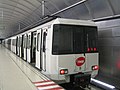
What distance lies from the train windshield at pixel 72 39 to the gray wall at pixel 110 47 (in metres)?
1.15

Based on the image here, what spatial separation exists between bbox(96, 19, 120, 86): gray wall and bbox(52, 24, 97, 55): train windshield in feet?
3.78

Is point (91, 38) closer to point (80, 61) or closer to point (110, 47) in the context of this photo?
point (80, 61)

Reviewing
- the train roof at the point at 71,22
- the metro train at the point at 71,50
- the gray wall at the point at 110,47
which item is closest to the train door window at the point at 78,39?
the metro train at the point at 71,50

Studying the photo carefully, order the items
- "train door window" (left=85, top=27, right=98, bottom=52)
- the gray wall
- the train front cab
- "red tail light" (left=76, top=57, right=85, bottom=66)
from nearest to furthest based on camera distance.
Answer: the train front cab, "red tail light" (left=76, top=57, right=85, bottom=66), "train door window" (left=85, top=27, right=98, bottom=52), the gray wall

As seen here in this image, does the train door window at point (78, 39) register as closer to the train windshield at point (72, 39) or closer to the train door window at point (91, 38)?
the train windshield at point (72, 39)

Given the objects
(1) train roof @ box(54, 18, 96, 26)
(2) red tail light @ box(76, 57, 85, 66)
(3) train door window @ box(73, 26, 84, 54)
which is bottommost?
(2) red tail light @ box(76, 57, 85, 66)

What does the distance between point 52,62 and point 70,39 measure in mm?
1014

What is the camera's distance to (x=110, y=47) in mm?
6852

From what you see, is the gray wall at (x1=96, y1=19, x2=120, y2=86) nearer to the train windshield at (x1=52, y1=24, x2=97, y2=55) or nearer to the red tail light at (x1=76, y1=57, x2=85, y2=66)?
the train windshield at (x1=52, y1=24, x2=97, y2=55)

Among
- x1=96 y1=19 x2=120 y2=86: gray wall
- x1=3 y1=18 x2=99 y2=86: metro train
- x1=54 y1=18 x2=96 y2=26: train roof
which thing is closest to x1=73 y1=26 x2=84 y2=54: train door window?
x1=3 y1=18 x2=99 y2=86: metro train

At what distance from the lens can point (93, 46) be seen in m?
5.86

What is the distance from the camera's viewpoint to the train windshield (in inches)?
203

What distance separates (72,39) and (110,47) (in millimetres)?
2334

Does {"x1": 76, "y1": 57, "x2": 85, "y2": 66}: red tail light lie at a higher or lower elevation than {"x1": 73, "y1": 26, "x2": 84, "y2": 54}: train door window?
lower
